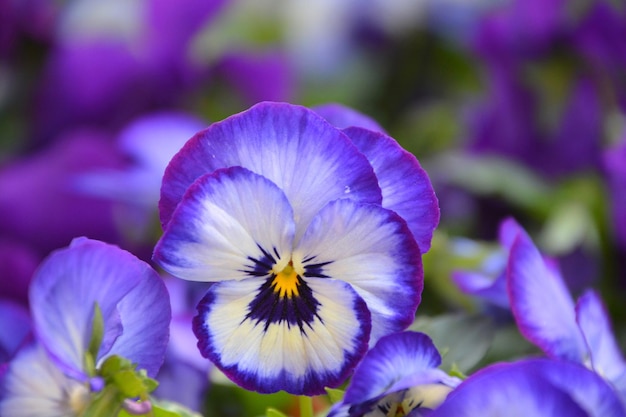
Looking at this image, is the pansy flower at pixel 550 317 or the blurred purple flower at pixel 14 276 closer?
the pansy flower at pixel 550 317

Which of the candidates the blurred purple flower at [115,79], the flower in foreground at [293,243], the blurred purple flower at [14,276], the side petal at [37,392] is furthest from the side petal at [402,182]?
the blurred purple flower at [115,79]

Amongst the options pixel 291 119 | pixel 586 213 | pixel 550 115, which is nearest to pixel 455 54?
pixel 550 115

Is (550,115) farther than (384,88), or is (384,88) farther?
(384,88)

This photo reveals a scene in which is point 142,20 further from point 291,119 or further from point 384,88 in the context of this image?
point 291,119

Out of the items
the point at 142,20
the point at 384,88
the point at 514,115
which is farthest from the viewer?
the point at 384,88

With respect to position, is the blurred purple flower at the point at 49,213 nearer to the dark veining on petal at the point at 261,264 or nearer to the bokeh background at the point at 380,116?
the bokeh background at the point at 380,116

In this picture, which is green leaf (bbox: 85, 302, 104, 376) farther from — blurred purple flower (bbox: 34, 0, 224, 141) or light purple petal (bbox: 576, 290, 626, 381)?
blurred purple flower (bbox: 34, 0, 224, 141)
